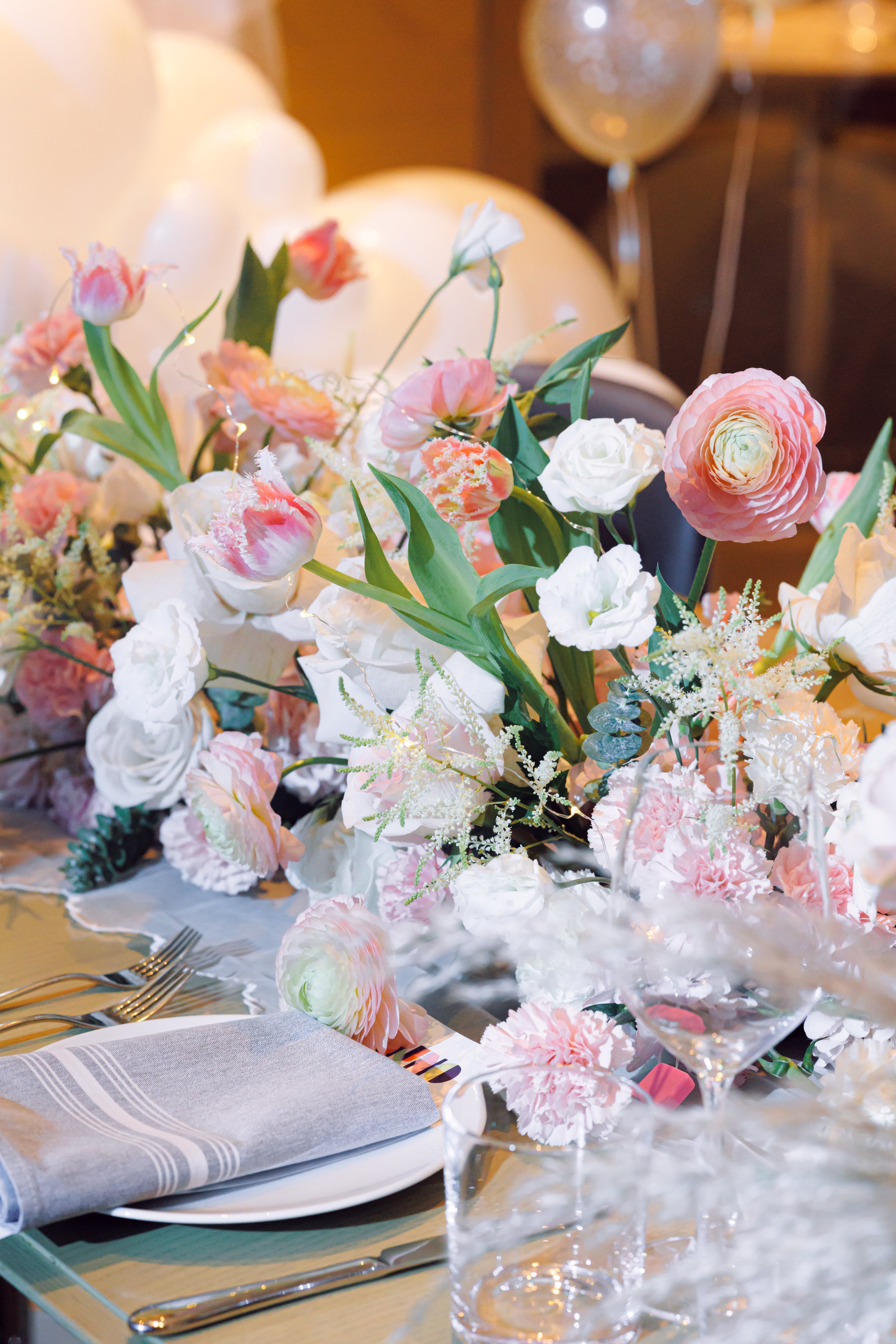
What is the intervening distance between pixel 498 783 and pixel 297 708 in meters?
0.24

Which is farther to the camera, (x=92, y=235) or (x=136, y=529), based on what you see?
(x=92, y=235)

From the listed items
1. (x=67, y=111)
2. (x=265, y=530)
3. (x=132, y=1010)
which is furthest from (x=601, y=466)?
(x=67, y=111)

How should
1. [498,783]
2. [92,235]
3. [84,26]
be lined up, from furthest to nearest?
[92,235], [84,26], [498,783]

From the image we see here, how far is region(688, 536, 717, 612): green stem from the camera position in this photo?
2.30 ft

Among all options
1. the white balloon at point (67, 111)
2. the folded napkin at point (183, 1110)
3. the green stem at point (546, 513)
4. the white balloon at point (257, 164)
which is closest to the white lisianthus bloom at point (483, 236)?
the green stem at point (546, 513)

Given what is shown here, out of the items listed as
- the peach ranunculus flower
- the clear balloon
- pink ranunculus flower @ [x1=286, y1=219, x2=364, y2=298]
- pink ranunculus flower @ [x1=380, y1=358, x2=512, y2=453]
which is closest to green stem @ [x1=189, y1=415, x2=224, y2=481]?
the peach ranunculus flower

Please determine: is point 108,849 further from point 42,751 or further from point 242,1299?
point 242,1299

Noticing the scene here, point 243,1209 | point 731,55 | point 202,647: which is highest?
point 731,55

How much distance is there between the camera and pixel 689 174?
434 cm

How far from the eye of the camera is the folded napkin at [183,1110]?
534 mm

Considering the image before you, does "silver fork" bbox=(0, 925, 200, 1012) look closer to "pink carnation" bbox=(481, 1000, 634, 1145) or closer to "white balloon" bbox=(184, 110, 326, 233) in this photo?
"pink carnation" bbox=(481, 1000, 634, 1145)

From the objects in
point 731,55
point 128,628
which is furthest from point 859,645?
point 731,55

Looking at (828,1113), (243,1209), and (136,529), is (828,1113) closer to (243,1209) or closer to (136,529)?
(243,1209)

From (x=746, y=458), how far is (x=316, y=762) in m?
0.34
